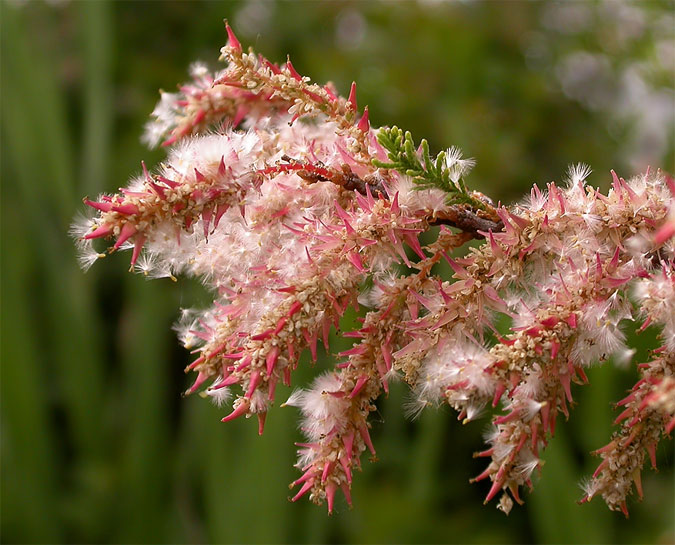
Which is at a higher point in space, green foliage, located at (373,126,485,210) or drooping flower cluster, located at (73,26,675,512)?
green foliage, located at (373,126,485,210)

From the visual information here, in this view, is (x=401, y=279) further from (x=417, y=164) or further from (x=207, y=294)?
(x=207, y=294)

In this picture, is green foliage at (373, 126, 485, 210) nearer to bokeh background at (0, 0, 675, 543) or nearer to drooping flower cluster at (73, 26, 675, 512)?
drooping flower cluster at (73, 26, 675, 512)

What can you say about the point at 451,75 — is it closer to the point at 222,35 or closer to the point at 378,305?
the point at 222,35

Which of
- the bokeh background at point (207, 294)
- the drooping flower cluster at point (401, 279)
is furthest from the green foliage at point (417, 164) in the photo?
the bokeh background at point (207, 294)

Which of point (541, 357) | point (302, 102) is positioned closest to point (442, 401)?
point (541, 357)

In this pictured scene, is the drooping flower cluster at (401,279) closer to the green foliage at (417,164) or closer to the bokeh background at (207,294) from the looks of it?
the green foliage at (417,164)

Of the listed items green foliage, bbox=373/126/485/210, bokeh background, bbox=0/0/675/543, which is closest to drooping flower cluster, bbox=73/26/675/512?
green foliage, bbox=373/126/485/210
